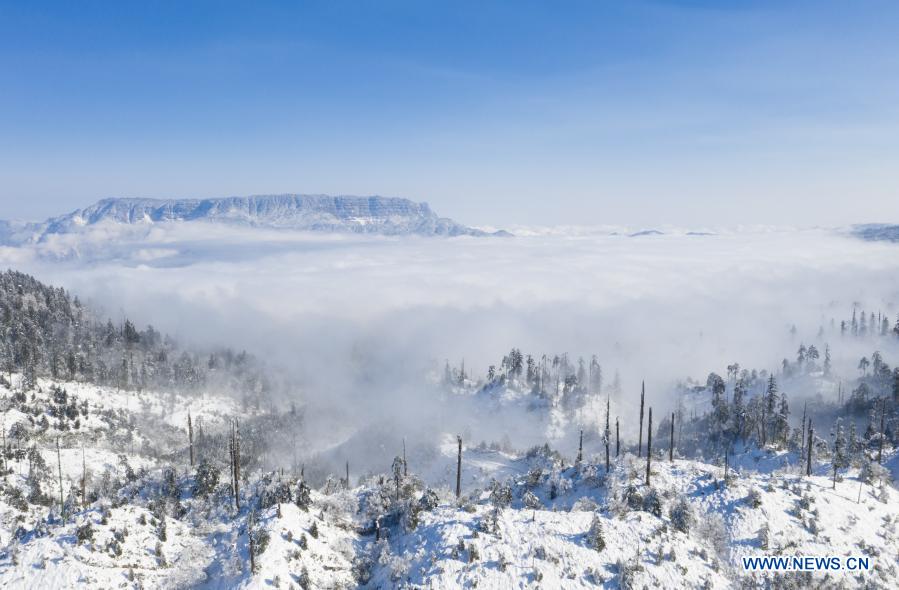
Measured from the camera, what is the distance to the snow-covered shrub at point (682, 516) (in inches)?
2333

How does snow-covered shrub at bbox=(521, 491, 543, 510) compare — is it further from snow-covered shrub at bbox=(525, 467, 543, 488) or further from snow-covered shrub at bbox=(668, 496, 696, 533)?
snow-covered shrub at bbox=(668, 496, 696, 533)

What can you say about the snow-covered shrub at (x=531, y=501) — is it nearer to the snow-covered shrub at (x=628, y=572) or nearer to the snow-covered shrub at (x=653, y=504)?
the snow-covered shrub at (x=653, y=504)

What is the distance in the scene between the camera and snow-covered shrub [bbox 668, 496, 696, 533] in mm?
59250

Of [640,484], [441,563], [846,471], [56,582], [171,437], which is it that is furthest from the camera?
[171,437]

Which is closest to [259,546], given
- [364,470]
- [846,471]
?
[846,471]

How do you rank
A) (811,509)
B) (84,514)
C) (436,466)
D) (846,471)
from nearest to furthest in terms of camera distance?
(84,514) → (811,509) → (846,471) → (436,466)

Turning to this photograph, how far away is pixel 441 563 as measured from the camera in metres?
51.5

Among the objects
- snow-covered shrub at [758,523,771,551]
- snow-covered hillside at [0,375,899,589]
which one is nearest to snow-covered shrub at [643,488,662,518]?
snow-covered hillside at [0,375,899,589]

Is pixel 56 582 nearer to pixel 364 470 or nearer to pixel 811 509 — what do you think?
pixel 811 509

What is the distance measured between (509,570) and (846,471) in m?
72.3

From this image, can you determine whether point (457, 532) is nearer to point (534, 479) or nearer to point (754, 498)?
point (534, 479)

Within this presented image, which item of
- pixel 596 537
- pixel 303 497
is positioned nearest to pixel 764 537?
pixel 596 537

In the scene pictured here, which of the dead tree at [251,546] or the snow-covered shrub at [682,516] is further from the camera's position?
the snow-covered shrub at [682,516]

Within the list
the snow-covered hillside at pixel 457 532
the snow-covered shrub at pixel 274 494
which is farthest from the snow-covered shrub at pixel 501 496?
the snow-covered shrub at pixel 274 494
